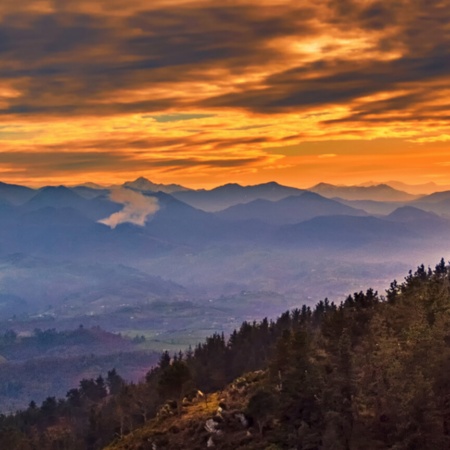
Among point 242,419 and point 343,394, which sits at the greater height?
point 343,394

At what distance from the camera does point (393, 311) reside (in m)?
107

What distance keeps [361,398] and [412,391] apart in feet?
28.1

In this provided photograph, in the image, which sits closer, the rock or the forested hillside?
the forested hillside

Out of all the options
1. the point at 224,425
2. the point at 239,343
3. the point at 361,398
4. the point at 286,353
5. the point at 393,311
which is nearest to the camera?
the point at 361,398

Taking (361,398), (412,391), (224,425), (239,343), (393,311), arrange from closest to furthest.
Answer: (412,391), (361,398), (224,425), (393,311), (239,343)

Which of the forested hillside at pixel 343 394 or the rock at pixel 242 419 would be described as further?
the rock at pixel 242 419

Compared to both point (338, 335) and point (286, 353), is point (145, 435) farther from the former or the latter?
point (338, 335)

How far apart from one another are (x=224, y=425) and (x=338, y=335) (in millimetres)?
20778

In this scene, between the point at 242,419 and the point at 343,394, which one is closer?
the point at 343,394

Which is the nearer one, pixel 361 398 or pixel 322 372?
pixel 361 398

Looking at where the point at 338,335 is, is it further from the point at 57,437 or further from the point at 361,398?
the point at 57,437

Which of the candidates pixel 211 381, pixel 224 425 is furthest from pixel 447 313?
pixel 211 381

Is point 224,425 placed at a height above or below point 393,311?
below

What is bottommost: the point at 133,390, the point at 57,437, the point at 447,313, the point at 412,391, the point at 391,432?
the point at 57,437
